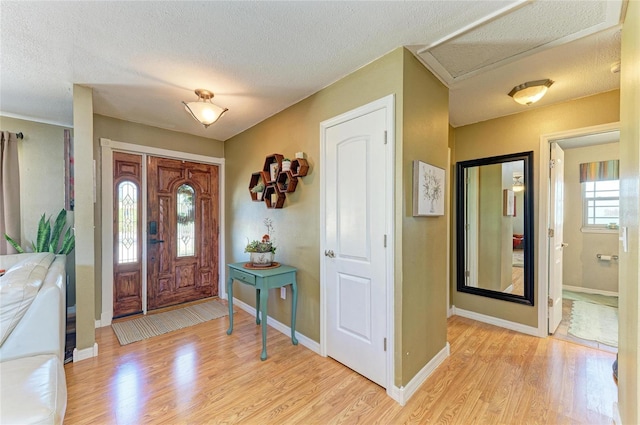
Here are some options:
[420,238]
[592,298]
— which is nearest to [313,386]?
[420,238]

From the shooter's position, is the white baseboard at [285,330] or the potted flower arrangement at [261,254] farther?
the potted flower arrangement at [261,254]

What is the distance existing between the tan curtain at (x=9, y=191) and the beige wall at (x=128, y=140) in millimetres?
761

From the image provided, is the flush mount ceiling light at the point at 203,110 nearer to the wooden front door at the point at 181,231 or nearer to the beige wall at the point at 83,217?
the beige wall at the point at 83,217

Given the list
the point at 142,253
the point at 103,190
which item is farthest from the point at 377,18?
the point at 142,253

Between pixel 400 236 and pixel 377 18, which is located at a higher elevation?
pixel 377 18

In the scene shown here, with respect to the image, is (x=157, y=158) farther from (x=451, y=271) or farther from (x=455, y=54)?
(x=451, y=271)

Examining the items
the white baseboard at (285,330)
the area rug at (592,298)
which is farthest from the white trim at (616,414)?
the area rug at (592,298)

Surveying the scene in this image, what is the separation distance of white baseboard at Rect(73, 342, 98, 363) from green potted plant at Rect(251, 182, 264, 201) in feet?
6.78

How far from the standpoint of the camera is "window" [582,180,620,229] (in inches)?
161

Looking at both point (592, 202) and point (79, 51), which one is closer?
point (79, 51)

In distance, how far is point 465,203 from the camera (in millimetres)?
3316

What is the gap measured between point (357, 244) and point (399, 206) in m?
0.48

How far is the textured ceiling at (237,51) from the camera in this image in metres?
1.50

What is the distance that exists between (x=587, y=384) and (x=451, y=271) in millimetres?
1533
